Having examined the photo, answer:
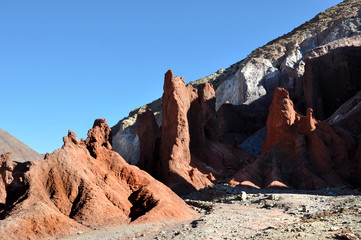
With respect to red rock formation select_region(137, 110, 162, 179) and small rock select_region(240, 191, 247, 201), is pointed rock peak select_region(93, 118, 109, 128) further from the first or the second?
small rock select_region(240, 191, 247, 201)

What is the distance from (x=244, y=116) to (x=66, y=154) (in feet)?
170

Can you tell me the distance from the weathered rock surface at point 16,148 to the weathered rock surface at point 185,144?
19361 mm

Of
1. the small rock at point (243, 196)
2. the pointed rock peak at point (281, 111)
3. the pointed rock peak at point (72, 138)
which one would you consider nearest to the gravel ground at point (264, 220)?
the small rock at point (243, 196)

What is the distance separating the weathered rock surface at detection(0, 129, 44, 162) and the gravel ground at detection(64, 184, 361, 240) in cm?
3878

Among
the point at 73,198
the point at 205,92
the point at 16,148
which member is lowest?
the point at 73,198

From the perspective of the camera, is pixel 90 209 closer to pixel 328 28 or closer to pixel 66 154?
pixel 66 154

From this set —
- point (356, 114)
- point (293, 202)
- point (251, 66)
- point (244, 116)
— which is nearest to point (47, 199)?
point (293, 202)

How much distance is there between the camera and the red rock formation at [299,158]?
3400 cm

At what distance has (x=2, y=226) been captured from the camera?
16.4 meters

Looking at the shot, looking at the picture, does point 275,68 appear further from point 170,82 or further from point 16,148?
point 16,148

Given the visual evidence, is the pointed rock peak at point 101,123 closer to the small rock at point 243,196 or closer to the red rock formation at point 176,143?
the red rock formation at point 176,143

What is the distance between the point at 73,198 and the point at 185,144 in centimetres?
2427

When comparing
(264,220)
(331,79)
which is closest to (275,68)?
(331,79)

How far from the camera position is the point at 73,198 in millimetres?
19453
